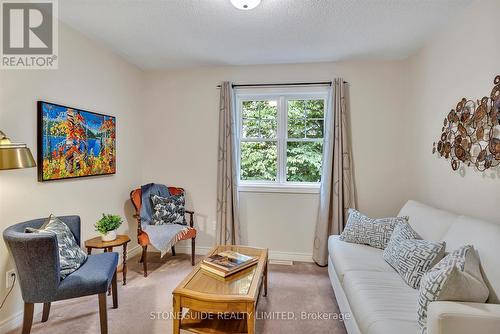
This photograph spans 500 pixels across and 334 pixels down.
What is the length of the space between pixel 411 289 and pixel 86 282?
214 centimetres

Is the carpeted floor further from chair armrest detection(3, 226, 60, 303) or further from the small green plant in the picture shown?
the small green plant

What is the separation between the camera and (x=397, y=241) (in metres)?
2.11

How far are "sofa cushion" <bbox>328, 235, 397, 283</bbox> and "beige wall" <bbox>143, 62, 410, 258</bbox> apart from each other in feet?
2.99

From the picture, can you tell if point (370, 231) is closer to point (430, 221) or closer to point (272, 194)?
point (430, 221)

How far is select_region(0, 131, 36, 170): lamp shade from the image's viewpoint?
1.65m

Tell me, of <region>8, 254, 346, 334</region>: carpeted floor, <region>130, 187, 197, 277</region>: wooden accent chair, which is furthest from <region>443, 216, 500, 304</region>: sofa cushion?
<region>130, 187, 197, 277</region>: wooden accent chair

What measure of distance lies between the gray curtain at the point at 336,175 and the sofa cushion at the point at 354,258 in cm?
59

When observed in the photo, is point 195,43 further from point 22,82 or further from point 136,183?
point 136,183

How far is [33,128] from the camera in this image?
215 centimetres

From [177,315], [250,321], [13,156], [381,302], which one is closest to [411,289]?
[381,302]

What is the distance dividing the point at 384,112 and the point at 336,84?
0.68 metres

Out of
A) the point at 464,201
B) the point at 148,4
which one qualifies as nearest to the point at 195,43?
the point at 148,4

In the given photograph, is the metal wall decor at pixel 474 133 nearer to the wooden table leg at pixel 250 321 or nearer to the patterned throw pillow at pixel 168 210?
the wooden table leg at pixel 250 321

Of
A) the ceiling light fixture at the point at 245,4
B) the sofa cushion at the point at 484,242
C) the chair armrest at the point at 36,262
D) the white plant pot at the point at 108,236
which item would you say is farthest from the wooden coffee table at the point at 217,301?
the ceiling light fixture at the point at 245,4
